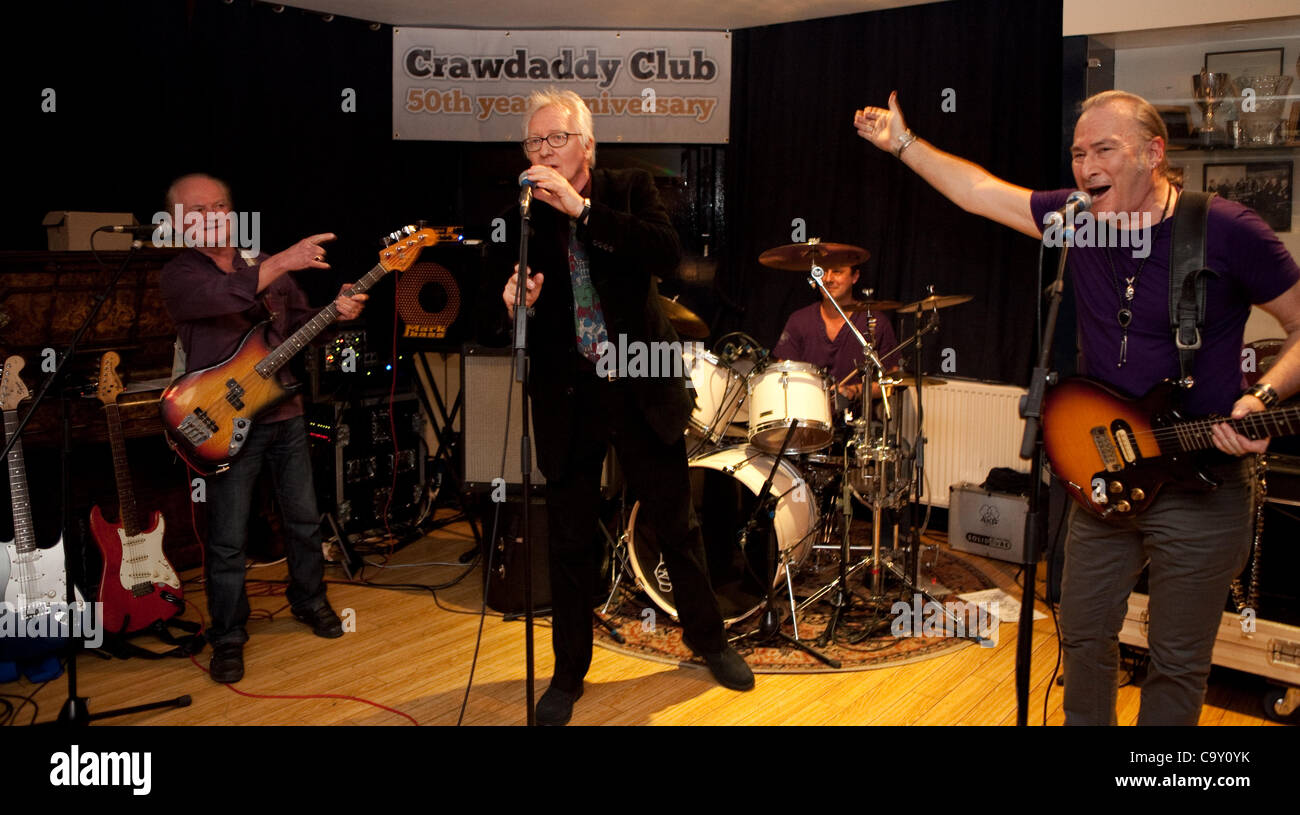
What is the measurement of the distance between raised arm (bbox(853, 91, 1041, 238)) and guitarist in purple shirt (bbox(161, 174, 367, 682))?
6.68ft

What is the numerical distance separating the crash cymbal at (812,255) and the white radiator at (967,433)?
1.26m

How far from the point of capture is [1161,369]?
235 cm

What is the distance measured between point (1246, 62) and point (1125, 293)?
244 centimetres

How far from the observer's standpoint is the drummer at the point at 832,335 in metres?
5.27

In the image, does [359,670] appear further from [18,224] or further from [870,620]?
[18,224]

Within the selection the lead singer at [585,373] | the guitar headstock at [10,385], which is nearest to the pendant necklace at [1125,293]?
the lead singer at [585,373]

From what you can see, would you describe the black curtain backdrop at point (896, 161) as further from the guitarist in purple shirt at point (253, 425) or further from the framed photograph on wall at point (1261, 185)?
the guitarist in purple shirt at point (253, 425)

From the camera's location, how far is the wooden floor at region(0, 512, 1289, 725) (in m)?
3.39

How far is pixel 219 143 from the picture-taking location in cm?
540

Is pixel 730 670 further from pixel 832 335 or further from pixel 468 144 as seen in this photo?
pixel 468 144

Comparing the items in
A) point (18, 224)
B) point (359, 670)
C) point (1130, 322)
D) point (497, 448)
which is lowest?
point (359, 670)

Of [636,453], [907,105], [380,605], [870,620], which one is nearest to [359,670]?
[380,605]
